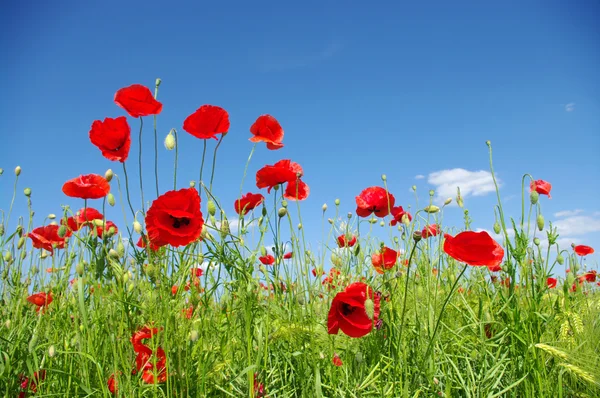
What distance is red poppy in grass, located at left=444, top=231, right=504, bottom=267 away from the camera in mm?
1490

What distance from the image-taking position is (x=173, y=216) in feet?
5.52

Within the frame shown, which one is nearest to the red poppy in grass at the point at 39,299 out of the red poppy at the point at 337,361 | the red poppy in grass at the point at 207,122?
the red poppy in grass at the point at 207,122

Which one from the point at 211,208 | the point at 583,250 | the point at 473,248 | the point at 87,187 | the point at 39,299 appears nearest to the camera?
the point at 473,248

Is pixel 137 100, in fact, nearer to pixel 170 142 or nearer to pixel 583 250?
pixel 170 142

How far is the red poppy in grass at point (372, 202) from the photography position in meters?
2.51

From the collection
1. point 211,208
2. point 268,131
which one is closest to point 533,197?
point 268,131

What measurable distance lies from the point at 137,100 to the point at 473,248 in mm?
1424

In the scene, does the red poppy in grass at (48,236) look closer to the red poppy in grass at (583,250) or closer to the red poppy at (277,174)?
the red poppy at (277,174)

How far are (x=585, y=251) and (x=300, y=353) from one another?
412 centimetres

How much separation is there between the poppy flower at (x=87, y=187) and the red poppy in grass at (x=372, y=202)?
1.31 m

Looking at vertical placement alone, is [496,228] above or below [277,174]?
below

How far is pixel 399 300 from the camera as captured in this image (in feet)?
7.80

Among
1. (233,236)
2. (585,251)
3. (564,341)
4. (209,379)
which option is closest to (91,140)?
(233,236)

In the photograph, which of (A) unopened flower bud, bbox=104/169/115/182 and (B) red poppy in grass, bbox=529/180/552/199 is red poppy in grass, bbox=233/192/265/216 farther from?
(B) red poppy in grass, bbox=529/180/552/199
